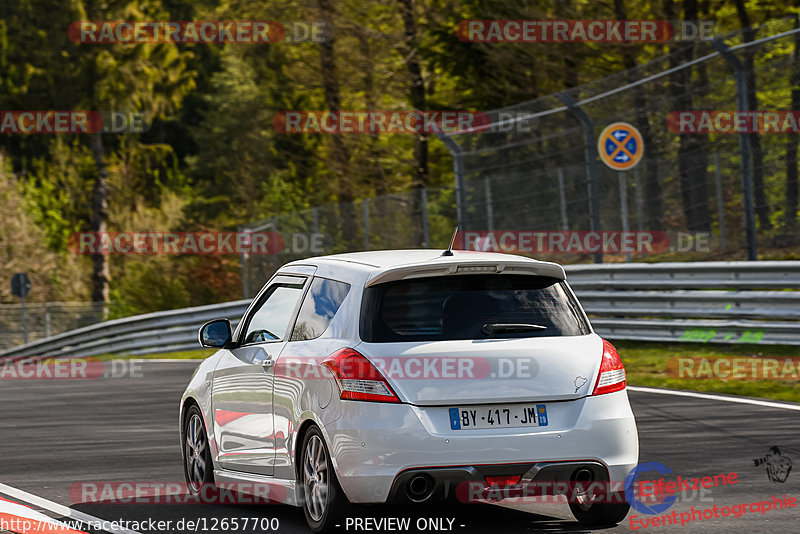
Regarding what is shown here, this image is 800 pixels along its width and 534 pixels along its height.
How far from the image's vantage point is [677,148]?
795 inches

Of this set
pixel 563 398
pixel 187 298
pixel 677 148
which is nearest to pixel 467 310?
pixel 563 398

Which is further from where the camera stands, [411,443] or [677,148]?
[677,148]

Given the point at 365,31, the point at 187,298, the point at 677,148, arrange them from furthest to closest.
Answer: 1. the point at 187,298
2. the point at 365,31
3. the point at 677,148

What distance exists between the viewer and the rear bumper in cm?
655

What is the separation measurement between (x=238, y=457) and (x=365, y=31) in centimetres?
2520

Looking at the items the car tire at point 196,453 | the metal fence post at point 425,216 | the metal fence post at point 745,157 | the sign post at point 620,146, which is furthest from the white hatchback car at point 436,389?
the metal fence post at point 425,216

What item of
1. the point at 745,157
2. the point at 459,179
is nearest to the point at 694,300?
the point at 745,157

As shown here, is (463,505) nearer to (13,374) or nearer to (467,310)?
(467,310)

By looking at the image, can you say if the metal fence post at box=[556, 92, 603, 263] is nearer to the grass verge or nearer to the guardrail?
the guardrail

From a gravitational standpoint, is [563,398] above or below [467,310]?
below

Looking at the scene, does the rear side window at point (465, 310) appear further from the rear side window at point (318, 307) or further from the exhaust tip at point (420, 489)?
the exhaust tip at point (420, 489)

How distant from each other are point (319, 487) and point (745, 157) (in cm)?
1090

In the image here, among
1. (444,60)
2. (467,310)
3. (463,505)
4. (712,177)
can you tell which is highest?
(444,60)

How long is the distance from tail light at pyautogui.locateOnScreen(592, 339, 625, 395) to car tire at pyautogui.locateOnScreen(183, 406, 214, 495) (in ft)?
8.86
